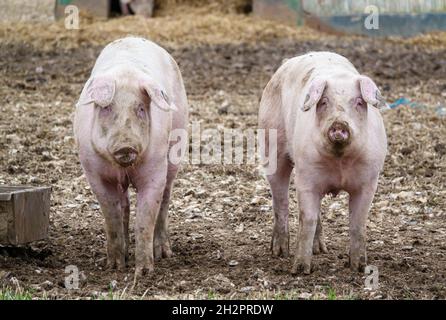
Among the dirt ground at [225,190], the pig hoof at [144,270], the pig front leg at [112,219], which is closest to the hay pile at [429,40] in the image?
the dirt ground at [225,190]

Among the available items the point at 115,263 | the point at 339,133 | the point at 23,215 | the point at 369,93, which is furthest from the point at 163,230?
the point at 369,93

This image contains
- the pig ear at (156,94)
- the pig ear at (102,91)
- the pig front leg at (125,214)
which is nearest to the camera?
the pig ear at (102,91)

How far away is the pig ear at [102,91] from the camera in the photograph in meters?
5.54

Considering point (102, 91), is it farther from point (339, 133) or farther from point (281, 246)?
point (281, 246)

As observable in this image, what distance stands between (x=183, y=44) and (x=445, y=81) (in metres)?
4.01

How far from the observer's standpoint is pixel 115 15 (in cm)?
1697

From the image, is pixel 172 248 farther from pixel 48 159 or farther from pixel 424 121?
pixel 424 121

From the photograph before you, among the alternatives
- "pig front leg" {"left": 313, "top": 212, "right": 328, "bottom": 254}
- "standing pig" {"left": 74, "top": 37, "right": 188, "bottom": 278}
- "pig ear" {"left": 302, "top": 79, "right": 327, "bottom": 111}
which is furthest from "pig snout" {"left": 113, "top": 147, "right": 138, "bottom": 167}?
"pig front leg" {"left": 313, "top": 212, "right": 328, "bottom": 254}

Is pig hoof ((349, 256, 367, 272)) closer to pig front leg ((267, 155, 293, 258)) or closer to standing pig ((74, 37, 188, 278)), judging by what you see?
pig front leg ((267, 155, 293, 258))

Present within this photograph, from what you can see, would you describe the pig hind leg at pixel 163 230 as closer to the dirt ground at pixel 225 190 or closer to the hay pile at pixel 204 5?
the dirt ground at pixel 225 190

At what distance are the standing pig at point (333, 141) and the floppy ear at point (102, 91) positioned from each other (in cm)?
104

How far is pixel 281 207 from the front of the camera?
21.4 ft

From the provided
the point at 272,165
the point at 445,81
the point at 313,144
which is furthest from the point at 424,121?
the point at 313,144

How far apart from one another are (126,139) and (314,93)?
3.42 feet
